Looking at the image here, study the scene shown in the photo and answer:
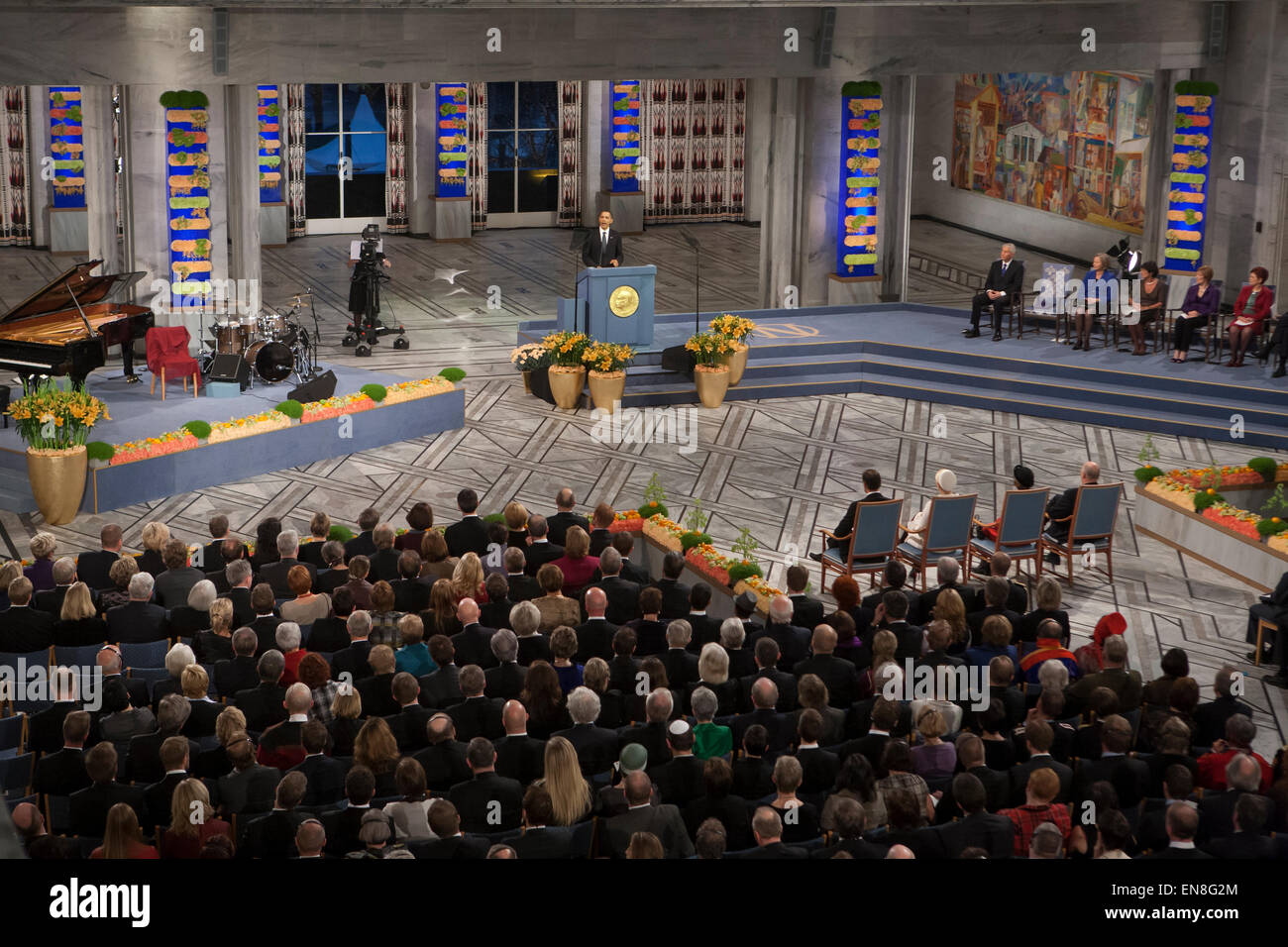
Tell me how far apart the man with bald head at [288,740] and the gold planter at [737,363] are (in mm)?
9359

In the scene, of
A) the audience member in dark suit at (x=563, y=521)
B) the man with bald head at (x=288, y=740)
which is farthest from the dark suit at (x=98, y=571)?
the man with bald head at (x=288, y=740)

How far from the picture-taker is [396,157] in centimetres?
2306

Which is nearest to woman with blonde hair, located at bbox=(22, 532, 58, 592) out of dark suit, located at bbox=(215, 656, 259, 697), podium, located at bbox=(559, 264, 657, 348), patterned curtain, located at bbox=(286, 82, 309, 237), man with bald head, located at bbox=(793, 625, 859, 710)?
dark suit, located at bbox=(215, 656, 259, 697)

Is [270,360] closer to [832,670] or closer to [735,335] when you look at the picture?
[735,335]

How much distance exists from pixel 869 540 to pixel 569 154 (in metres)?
14.4

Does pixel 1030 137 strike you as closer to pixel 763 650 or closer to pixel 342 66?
pixel 342 66

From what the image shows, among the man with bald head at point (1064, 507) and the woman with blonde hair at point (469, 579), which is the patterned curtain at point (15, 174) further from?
the man with bald head at point (1064, 507)

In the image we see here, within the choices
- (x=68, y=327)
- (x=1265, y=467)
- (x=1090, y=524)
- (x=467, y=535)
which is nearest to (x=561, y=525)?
(x=467, y=535)

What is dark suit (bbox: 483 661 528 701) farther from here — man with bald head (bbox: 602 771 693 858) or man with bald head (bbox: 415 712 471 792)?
man with bald head (bbox: 602 771 693 858)

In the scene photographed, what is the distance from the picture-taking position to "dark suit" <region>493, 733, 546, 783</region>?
6520 millimetres

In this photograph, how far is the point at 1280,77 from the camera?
17.8 metres

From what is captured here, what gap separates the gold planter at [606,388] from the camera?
1507 cm

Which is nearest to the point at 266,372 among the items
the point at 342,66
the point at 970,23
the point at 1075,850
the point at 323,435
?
the point at 323,435

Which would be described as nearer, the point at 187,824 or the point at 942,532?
the point at 187,824
